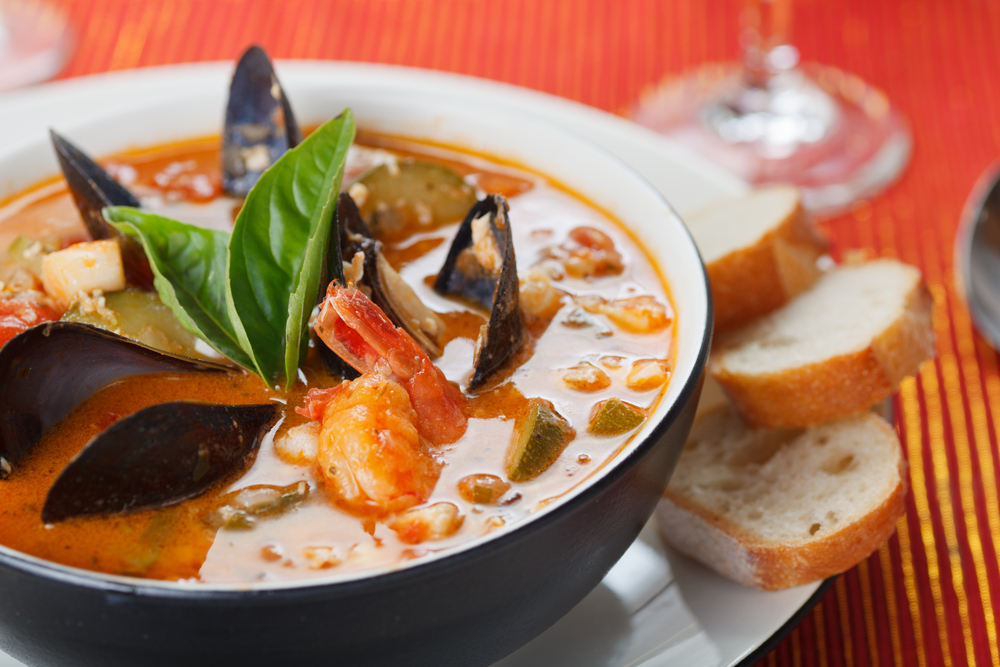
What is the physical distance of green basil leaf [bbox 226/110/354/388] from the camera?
227cm

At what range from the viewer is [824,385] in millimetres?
2746

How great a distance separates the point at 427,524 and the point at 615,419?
1.67 ft

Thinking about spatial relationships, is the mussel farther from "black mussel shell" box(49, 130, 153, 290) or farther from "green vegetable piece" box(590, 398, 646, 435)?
"green vegetable piece" box(590, 398, 646, 435)

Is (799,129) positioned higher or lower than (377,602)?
lower

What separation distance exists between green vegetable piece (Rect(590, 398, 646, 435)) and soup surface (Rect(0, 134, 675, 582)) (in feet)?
0.06

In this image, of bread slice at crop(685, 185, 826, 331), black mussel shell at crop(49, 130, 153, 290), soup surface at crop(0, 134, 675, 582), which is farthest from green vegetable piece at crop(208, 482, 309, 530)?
bread slice at crop(685, 185, 826, 331)

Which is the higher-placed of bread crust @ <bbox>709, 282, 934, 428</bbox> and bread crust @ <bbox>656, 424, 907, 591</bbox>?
bread crust @ <bbox>709, 282, 934, 428</bbox>

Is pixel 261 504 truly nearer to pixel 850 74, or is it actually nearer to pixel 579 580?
pixel 579 580

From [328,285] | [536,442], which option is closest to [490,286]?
[328,285]

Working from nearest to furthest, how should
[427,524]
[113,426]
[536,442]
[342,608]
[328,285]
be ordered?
[342,608], [113,426], [427,524], [536,442], [328,285]

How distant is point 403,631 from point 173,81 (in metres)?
2.66

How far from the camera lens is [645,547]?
2559 millimetres

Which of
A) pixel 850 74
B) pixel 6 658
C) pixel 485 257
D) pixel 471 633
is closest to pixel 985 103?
pixel 850 74

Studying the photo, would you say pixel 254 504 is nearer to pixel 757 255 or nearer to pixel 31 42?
pixel 757 255
